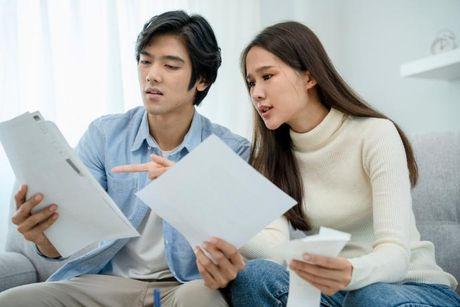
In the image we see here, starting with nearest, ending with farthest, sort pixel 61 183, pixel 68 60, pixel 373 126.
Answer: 1. pixel 61 183
2. pixel 373 126
3. pixel 68 60

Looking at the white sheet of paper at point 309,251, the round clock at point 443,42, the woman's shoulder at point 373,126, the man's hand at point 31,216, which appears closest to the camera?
the white sheet of paper at point 309,251

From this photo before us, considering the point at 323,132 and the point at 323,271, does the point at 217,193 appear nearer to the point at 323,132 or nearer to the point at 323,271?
the point at 323,271

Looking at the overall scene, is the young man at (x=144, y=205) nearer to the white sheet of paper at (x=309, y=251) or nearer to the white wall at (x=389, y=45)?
the white sheet of paper at (x=309, y=251)

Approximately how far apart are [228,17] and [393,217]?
1.70 meters

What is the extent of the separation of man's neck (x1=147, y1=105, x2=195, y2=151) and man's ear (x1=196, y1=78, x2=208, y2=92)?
0.10 m

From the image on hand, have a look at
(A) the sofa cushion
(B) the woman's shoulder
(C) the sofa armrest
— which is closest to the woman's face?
(B) the woman's shoulder

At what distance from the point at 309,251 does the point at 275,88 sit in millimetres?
522

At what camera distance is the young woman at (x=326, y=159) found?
1.06 metres

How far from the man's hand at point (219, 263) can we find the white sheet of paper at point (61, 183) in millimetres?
146

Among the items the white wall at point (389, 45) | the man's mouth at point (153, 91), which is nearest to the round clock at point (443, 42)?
the white wall at point (389, 45)

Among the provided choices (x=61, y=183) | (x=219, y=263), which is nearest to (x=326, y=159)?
(x=219, y=263)

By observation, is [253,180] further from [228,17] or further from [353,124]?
[228,17]

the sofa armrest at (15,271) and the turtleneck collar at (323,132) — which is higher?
the turtleneck collar at (323,132)

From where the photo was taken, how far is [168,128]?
1448mm
